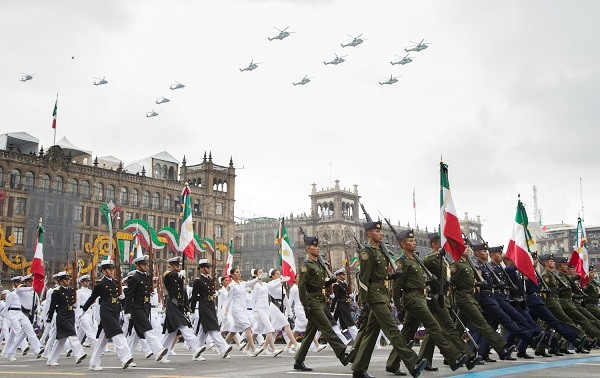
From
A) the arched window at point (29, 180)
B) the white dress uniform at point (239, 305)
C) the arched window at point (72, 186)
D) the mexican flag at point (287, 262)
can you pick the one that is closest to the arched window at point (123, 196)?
the arched window at point (72, 186)

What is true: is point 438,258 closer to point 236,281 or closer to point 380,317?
point 380,317

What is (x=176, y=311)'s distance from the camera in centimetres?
1308

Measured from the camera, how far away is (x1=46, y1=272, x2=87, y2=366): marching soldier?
1370cm

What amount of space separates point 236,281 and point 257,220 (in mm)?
88500

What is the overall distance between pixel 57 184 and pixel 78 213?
3.46 metres

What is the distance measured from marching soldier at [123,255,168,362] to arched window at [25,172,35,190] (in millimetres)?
49850

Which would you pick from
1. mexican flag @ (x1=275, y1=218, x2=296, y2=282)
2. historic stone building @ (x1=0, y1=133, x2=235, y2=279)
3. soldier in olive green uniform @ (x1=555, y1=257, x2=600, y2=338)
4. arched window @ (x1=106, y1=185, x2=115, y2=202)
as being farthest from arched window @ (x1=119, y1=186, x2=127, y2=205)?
soldier in olive green uniform @ (x1=555, y1=257, x2=600, y2=338)

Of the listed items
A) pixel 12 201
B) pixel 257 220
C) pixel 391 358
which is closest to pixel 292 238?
pixel 257 220

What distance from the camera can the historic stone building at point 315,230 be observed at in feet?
309

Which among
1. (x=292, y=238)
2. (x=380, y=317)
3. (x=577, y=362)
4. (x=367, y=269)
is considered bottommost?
(x=577, y=362)

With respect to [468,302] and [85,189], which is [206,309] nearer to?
[468,302]

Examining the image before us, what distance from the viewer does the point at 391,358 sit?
945cm

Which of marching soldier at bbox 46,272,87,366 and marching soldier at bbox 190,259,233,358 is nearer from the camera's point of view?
marching soldier at bbox 190,259,233,358

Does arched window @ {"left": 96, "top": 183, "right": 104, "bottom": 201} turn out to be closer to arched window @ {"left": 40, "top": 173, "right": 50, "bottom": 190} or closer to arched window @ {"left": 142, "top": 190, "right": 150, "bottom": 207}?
arched window @ {"left": 142, "top": 190, "right": 150, "bottom": 207}
